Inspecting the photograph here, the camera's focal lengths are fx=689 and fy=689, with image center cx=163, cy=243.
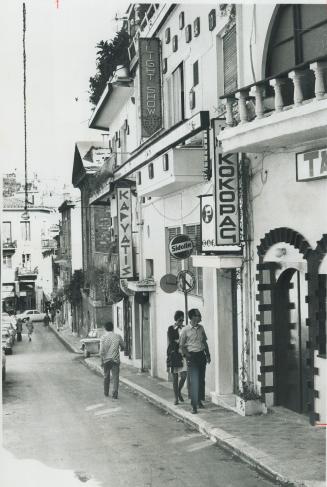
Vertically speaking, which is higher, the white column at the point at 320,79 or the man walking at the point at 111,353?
the white column at the point at 320,79

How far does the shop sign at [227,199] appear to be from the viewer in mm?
11930

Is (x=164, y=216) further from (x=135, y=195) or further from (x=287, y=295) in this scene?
(x=287, y=295)

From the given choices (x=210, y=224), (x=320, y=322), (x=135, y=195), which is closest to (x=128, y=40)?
(x=135, y=195)

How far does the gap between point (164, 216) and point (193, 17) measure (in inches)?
203

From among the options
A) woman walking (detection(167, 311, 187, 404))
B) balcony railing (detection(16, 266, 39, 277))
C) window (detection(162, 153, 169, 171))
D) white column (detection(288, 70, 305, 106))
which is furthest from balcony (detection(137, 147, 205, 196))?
white column (detection(288, 70, 305, 106))

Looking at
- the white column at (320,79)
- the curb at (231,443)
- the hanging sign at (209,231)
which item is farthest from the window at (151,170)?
the white column at (320,79)

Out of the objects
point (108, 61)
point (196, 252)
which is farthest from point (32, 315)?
point (196, 252)

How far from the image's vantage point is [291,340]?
11.6 m

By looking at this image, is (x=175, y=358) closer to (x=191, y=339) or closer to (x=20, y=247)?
(x=191, y=339)

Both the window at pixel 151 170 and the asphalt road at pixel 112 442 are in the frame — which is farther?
the window at pixel 151 170

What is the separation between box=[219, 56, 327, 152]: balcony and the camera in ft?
29.6

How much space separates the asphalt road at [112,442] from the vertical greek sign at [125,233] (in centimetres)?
492

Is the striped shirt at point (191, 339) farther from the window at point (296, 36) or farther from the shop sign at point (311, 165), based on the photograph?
the window at point (296, 36)

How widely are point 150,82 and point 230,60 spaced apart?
4004 mm
